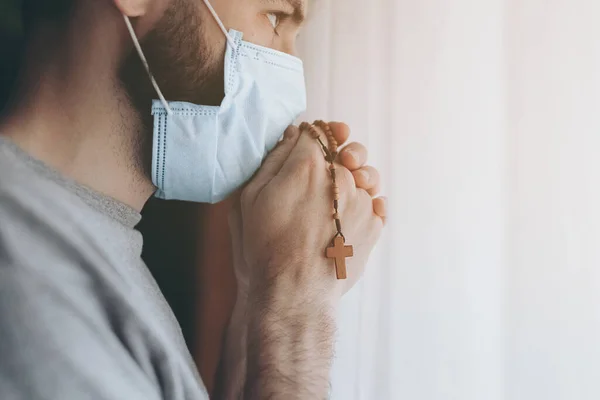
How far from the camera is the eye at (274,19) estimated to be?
0.87 metres

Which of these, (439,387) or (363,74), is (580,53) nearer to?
(363,74)

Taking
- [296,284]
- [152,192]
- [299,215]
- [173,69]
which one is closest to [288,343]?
[296,284]

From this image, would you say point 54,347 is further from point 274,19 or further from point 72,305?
point 274,19

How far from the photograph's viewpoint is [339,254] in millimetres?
857

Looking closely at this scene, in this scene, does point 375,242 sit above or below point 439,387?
above

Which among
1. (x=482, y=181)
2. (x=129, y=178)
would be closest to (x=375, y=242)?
(x=482, y=181)

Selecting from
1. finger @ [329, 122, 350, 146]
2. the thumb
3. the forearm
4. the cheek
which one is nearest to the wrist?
the forearm

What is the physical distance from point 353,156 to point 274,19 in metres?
0.25

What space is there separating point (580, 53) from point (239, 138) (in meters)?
0.53

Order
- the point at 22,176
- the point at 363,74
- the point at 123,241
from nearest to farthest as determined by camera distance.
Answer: the point at 22,176 < the point at 123,241 < the point at 363,74

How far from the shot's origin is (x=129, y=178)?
0.79 metres

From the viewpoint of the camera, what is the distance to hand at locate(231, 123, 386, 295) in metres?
0.86

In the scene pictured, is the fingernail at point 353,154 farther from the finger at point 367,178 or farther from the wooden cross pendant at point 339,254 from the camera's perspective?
the wooden cross pendant at point 339,254

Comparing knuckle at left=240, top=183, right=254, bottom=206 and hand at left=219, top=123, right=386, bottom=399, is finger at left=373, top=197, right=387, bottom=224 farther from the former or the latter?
knuckle at left=240, top=183, right=254, bottom=206
